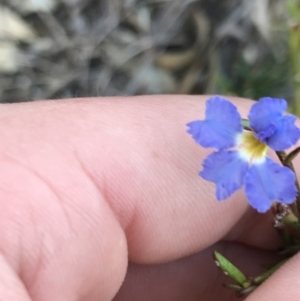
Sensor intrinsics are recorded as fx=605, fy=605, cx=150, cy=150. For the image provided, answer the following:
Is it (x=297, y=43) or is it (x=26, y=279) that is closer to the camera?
(x=26, y=279)

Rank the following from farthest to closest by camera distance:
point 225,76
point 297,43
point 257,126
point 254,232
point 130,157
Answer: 1. point 225,76
2. point 297,43
3. point 254,232
4. point 130,157
5. point 257,126

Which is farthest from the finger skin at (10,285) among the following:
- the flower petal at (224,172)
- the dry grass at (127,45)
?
the dry grass at (127,45)

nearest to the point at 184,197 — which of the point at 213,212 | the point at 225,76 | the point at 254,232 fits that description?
the point at 213,212

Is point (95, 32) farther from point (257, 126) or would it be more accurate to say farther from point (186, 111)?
point (257, 126)

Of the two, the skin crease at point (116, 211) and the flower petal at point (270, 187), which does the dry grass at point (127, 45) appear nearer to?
the skin crease at point (116, 211)

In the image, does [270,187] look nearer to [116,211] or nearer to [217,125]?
[217,125]

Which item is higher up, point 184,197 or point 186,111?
point 186,111

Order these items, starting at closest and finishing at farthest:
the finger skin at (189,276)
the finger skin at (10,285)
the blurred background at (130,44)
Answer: the finger skin at (10,285), the finger skin at (189,276), the blurred background at (130,44)
